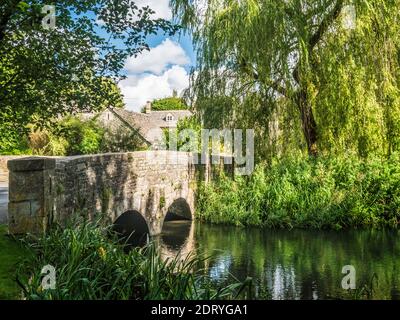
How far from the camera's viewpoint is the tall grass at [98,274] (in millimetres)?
5117

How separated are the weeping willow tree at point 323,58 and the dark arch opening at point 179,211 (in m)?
4.26

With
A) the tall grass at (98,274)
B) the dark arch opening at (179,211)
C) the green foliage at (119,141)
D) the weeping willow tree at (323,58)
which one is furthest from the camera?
the green foliage at (119,141)

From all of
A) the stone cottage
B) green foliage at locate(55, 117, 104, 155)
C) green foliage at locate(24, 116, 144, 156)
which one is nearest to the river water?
green foliage at locate(24, 116, 144, 156)

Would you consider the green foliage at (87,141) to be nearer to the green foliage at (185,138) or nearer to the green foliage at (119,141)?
the green foliage at (119,141)

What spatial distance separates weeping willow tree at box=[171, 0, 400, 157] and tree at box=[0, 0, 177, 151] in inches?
238

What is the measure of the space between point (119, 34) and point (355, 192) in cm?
850

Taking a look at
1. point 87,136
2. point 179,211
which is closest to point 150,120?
point 87,136

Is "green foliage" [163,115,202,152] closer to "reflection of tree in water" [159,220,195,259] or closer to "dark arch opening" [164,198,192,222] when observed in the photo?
"dark arch opening" [164,198,192,222]

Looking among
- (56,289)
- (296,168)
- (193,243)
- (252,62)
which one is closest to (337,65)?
(252,62)

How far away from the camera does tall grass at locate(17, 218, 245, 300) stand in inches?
201

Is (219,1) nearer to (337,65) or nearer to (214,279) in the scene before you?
(337,65)

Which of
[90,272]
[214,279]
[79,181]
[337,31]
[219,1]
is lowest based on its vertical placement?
[214,279]

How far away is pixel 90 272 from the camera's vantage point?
5.89 meters

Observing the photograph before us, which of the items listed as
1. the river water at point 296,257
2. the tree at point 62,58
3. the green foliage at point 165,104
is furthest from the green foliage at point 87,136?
the green foliage at point 165,104
